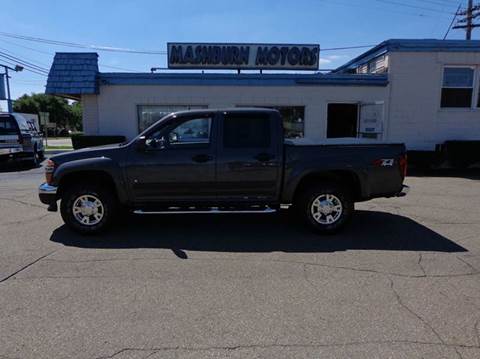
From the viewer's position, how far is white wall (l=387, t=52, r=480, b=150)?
14.2 meters

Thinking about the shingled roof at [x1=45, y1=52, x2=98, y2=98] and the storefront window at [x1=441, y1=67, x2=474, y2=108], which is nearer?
the shingled roof at [x1=45, y1=52, x2=98, y2=98]

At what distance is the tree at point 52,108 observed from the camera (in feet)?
238

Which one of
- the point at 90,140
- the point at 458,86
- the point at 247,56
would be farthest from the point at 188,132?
the point at 458,86

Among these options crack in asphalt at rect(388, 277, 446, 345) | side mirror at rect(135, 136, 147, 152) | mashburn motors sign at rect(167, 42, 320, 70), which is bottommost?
crack in asphalt at rect(388, 277, 446, 345)

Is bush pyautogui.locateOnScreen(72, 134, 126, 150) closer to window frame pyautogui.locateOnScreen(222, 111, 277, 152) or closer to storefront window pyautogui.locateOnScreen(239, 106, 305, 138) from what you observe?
storefront window pyautogui.locateOnScreen(239, 106, 305, 138)

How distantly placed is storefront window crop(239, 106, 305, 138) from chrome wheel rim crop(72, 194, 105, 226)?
32.8 feet

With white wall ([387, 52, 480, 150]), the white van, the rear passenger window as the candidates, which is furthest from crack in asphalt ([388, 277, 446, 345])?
the white van

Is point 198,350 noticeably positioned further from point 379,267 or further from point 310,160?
point 310,160

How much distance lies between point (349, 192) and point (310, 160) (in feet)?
2.80

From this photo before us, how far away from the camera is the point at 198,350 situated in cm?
295

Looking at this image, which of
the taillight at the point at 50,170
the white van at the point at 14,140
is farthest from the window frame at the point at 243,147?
the white van at the point at 14,140

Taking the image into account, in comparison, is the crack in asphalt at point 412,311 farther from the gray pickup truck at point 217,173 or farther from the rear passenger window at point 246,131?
the rear passenger window at point 246,131

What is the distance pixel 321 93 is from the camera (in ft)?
48.1

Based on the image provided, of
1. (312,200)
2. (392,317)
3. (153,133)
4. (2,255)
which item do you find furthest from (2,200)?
(392,317)
